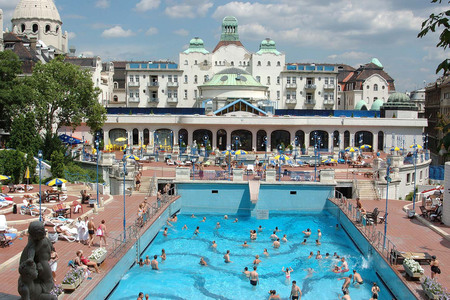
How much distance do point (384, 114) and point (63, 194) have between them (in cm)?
4760

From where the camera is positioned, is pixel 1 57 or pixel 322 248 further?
pixel 1 57

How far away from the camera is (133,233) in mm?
23844

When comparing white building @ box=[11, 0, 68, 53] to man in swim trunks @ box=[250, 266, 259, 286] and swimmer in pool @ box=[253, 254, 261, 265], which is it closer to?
swimmer in pool @ box=[253, 254, 261, 265]

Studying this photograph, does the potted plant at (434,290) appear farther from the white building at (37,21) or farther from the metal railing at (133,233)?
the white building at (37,21)

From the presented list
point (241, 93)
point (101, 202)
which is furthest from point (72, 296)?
point (241, 93)

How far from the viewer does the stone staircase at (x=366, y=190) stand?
117 ft

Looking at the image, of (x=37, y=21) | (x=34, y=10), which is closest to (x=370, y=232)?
(x=37, y=21)

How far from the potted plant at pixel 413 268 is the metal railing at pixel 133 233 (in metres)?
12.5

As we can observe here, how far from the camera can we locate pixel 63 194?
30.5 metres

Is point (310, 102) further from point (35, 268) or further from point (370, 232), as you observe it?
point (35, 268)

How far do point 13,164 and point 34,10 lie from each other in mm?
51662

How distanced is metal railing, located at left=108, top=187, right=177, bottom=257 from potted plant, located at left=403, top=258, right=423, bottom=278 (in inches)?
490

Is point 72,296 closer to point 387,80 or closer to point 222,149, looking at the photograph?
point 222,149

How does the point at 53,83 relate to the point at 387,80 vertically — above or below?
below
